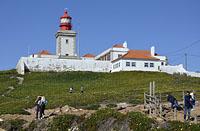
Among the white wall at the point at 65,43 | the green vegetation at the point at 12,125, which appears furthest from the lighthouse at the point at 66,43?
the green vegetation at the point at 12,125

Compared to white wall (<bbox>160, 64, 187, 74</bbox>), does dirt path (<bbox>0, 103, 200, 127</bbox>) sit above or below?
below

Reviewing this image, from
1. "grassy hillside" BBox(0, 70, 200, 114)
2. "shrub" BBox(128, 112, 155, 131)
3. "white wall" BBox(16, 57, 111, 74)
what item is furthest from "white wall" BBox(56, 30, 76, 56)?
"shrub" BBox(128, 112, 155, 131)

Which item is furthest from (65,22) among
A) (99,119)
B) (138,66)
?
(99,119)

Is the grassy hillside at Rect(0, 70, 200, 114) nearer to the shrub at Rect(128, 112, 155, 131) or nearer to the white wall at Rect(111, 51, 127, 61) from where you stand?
the white wall at Rect(111, 51, 127, 61)

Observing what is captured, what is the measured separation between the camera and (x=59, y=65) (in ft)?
276

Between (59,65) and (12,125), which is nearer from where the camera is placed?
(12,125)

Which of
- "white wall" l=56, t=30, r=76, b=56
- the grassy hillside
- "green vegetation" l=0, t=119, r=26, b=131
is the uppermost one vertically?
"white wall" l=56, t=30, r=76, b=56

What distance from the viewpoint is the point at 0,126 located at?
93.3 ft

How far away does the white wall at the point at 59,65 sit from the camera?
83000mm

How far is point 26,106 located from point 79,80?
3512 centimetres

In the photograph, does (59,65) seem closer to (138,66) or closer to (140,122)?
(138,66)

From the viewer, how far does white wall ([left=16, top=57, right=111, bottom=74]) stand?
8300 cm

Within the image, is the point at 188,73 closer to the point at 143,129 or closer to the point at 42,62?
the point at 42,62

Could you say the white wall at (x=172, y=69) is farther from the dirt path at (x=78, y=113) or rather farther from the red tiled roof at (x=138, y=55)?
the dirt path at (x=78, y=113)
